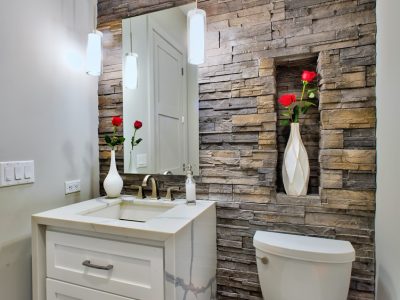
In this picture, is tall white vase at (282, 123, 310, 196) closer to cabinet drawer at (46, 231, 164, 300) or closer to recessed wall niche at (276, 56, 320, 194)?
recessed wall niche at (276, 56, 320, 194)

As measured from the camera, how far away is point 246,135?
1.35 metres

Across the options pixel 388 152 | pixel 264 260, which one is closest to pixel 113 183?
pixel 264 260

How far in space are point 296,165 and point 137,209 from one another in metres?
0.91

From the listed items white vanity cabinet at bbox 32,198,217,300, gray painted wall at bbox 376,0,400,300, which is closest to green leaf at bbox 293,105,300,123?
gray painted wall at bbox 376,0,400,300

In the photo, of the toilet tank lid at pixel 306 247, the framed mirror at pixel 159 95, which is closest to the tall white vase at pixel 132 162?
the framed mirror at pixel 159 95

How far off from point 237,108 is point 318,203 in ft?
2.09

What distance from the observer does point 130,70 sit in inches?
63.6

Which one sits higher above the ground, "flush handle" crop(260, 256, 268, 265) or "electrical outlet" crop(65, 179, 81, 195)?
"electrical outlet" crop(65, 179, 81, 195)

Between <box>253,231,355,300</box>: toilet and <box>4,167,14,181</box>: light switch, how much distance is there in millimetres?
1195

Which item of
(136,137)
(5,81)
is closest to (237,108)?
(136,137)

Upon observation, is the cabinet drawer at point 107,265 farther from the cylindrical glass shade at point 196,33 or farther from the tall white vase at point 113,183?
the cylindrical glass shade at point 196,33

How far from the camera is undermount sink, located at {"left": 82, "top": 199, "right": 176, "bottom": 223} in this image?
4.53 ft

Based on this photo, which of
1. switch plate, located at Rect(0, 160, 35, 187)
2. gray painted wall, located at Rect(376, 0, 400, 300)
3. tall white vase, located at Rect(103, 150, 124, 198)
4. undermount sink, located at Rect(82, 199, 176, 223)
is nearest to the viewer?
gray painted wall, located at Rect(376, 0, 400, 300)

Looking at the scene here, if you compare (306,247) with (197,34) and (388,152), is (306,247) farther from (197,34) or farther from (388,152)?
(197,34)
